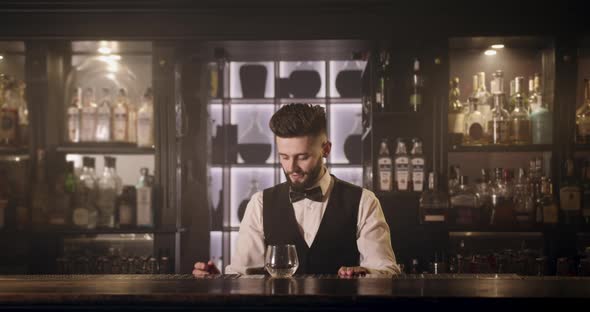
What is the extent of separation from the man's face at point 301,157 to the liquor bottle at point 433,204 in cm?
118

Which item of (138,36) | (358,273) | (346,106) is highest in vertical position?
(138,36)

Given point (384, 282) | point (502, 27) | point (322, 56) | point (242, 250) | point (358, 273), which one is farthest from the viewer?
point (322, 56)

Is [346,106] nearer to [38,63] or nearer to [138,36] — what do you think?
[138,36]

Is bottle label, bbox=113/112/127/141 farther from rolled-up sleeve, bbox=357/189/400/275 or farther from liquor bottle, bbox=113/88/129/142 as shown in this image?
rolled-up sleeve, bbox=357/189/400/275

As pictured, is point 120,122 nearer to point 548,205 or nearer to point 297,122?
point 297,122

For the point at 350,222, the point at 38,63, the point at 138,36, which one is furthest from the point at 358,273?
the point at 38,63

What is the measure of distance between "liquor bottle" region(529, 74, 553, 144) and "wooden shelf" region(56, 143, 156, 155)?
6.68 feet

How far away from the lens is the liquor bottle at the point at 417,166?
3.82m

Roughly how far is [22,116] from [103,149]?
0.52 m

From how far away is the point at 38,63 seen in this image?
152 inches

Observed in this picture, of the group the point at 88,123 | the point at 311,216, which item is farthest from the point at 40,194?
the point at 311,216

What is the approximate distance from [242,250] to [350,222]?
438 millimetres

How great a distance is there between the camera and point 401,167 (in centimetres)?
384

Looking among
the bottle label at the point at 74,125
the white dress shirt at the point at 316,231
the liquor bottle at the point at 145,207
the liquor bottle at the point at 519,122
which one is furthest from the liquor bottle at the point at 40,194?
the liquor bottle at the point at 519,122
